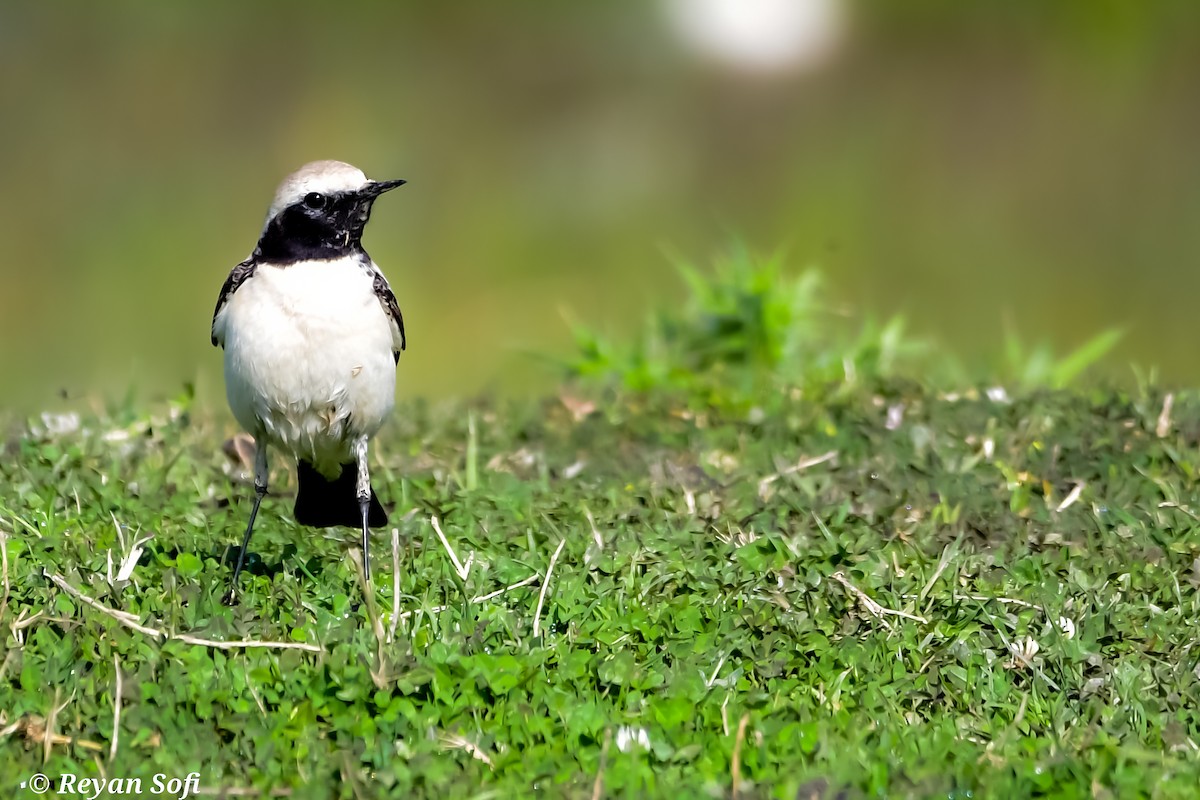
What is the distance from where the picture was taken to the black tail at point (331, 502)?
20.0 ft

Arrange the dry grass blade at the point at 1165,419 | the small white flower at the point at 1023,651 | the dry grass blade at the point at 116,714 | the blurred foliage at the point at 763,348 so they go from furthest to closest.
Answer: the blurred foliage at the point at 763,348
the dry grass blade at the point at 1165,419
the small white flower at the point at 1023,651
the dry grass blade at the point at 116,714

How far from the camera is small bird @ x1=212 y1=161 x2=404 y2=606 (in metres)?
5.49

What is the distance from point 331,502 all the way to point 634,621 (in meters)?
1.53

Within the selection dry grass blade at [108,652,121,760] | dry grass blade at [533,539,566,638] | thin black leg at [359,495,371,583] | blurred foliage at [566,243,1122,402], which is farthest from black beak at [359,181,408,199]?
blurred foliage at [566,243,1122,402]

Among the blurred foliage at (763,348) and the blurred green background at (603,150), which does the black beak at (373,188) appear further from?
the blurred green background at (603,150)

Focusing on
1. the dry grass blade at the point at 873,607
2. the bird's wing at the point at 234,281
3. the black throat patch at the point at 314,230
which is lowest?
the dry grass blade at the point at 873,607

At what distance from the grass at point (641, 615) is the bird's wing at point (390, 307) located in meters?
0.70

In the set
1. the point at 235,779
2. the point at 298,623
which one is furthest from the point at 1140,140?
the point at 235,779

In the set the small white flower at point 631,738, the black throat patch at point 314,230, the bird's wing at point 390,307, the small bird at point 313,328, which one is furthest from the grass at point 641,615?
the black throat patch at point 314,230

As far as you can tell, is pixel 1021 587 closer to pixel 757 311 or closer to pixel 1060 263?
pixel 757 311

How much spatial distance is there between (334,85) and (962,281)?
4910 millimetres

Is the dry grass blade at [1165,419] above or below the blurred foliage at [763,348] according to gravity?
below

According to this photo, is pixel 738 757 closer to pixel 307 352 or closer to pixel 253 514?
pixel 307 352

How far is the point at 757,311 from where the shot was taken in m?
9.02
